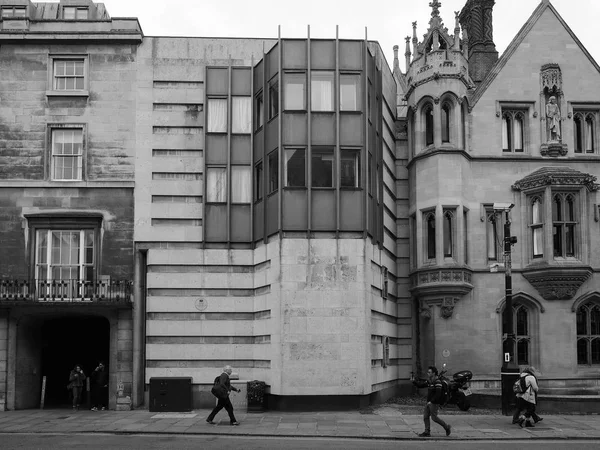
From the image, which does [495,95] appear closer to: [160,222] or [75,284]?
[160,222]

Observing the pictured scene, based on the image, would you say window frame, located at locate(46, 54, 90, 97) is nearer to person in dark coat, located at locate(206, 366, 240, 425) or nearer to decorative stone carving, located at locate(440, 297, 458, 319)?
person in dark coat, located at locate(206, 366, 240, 425)

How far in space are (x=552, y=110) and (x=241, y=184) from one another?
1281cm

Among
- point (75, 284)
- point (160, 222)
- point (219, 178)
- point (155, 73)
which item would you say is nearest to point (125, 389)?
point (75, 284)

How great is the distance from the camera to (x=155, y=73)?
31.5m

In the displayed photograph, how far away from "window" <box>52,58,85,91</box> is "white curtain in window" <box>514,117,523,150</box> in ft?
55.5

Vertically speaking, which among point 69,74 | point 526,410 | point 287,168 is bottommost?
point 526,410

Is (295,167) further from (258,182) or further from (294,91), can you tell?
(294,91)

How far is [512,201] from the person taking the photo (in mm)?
33812

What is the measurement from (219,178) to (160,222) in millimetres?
2648

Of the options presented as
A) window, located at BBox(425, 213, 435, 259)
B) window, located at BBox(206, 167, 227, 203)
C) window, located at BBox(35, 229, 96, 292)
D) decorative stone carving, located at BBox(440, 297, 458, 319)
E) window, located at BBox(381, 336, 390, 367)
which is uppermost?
window, located at BBox(206, 167, 227, 203)

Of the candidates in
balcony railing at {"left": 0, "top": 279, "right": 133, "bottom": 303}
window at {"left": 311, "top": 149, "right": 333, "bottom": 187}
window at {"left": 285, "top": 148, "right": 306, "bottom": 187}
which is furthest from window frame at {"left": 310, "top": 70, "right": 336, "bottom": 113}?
balcony railing at {"left": 0, "top": 279, "right": 133, "bottom": 303}

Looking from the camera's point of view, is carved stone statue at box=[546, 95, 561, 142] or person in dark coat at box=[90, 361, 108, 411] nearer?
person in dark coat at box=[90, 361, 108, 411]

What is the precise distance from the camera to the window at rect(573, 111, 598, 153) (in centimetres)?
3447

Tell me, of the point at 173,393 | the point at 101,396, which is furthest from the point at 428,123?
the point at 101,396
